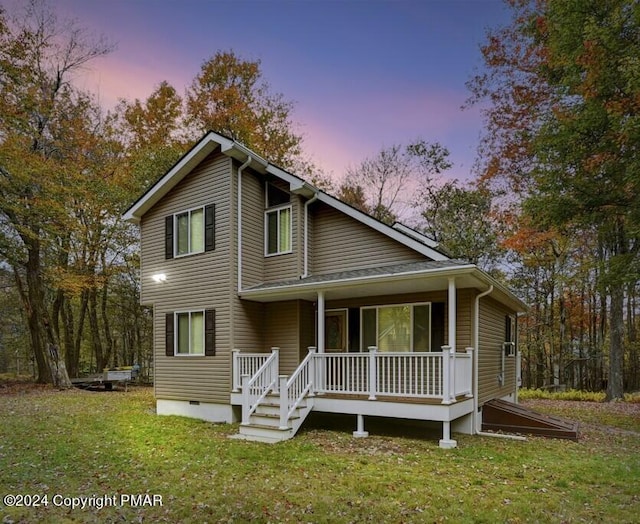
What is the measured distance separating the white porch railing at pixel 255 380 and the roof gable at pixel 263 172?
3972mm

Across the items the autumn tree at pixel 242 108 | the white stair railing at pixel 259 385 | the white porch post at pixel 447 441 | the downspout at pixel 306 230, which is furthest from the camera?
the autumn tree at pixel 242 108

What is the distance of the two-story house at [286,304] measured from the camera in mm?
9320

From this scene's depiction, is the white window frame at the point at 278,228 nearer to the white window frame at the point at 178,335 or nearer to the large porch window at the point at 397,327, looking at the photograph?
the white window frame at the point at 178,335

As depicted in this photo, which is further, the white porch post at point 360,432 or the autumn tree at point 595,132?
the autumn tree at point 595,132

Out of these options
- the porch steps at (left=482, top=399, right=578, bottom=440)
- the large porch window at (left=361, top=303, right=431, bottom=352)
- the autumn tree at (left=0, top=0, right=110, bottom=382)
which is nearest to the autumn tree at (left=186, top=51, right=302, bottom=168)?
the autumn tree at (left=0, top=0, right=110, bottom=382)

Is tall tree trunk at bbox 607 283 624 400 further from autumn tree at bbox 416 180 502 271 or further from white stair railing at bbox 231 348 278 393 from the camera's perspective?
white stair railing at bbox 231 348 278 393

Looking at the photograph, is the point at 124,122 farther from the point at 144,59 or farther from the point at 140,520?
the point at 140,520

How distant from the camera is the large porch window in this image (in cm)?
1006

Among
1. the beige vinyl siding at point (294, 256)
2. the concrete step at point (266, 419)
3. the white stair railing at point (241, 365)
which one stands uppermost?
the beige vinyl siding at point (294, 256)

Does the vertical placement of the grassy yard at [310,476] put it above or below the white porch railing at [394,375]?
below

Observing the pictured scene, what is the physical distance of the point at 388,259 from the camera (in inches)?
423

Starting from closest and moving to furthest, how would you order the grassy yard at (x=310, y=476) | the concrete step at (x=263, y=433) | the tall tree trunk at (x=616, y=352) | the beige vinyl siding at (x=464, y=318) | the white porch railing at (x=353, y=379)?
the grassy yard at (x=310, y=476) → the white porch railing at (x=353, y=379) → the concrete step at (x=263, y=433) → the beige vinyl siding at (x=464, y=318) → the tall tree trunk at (x=616, y=352)

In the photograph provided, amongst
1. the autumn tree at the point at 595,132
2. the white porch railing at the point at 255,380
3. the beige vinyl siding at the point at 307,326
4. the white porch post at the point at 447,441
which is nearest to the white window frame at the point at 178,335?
the white porch railing at the point at 255,380

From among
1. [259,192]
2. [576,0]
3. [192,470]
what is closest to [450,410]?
[192,470]
